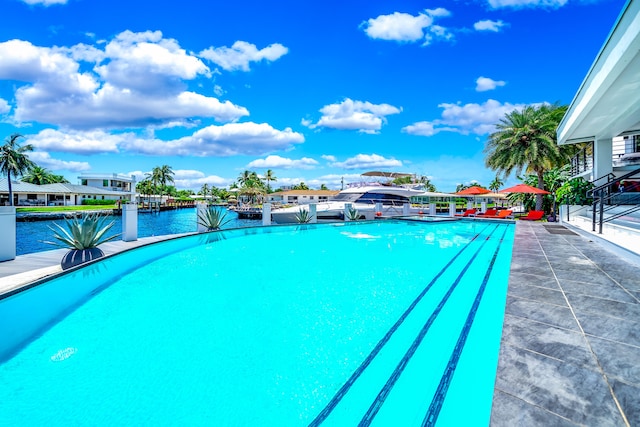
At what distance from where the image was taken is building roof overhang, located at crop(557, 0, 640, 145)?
4.44m

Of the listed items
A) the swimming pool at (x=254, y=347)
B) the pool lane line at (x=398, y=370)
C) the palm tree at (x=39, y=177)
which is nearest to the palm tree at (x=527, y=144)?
the swimming pool at (x=254, y=347)

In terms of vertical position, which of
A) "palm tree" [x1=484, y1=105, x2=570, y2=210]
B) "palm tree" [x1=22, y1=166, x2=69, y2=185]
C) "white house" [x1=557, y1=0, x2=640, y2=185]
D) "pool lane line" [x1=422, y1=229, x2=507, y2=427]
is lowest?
"pool lane line" [x1=422, y1=229, x2=507, y2=427]

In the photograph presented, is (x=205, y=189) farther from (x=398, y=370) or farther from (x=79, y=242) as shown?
(x=398, y=370)

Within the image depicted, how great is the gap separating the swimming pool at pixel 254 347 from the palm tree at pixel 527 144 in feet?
54.2

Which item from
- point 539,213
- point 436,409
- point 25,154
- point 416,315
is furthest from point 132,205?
point 25,154

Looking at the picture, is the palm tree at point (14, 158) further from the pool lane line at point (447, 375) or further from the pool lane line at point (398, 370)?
the pool lane line at point (447, 375)

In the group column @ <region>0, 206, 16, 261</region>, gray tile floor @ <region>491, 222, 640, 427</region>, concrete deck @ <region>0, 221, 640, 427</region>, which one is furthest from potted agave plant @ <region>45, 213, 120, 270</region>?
gray tile floor @ <region>491, 222, 640, 427</region>

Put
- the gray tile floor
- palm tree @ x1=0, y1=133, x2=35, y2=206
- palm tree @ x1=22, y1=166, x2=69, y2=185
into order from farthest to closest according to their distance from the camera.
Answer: palm tree @ x1=22, y1=166, x2=69, y2=185
palm tree @ x1=0, y1=133, x2=35, y2=206
the gray tile floor

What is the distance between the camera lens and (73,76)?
1421 centimetres

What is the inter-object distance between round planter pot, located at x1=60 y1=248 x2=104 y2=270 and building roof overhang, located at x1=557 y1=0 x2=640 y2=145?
9839mm

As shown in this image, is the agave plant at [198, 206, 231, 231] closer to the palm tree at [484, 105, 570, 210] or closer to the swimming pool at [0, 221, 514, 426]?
the swimming pool at [0, 221, 514, 426]

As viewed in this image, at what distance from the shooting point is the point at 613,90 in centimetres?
625

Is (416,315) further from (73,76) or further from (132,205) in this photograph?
(73,76)

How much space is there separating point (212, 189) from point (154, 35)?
263 ft
